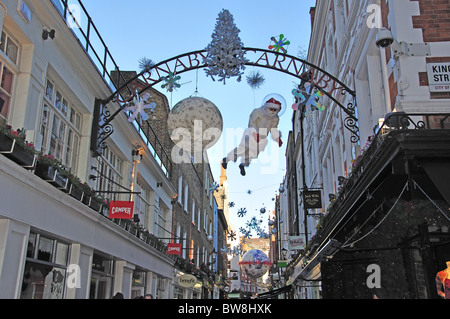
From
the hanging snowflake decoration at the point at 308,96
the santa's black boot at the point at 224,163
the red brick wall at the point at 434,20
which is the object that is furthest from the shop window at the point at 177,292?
the red brick wall at the point at 434,20

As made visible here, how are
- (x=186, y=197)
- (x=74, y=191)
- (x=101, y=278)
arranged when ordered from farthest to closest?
1. (x=186, y=197)
2. (x=101, y=278)
3. (x=74, y=191)

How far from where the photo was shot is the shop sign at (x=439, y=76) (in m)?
6.87

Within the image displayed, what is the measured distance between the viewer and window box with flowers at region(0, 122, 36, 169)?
6301mm

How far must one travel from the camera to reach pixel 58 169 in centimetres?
839

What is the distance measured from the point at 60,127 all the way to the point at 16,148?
127 inches

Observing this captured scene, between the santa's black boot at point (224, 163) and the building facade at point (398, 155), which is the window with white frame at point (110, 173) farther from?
the building facade at point (398, 155)

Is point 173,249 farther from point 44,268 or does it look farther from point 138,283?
point 44,268

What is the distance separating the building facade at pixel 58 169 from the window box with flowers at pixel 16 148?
0.02 m

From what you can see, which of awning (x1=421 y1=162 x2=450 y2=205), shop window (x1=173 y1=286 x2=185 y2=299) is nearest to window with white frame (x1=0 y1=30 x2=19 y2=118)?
awning (x1=421 y1=162 x2=450 y2=205)

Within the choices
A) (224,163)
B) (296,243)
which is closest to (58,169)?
(224,163)

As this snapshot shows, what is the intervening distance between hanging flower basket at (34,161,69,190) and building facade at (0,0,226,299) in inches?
0.8

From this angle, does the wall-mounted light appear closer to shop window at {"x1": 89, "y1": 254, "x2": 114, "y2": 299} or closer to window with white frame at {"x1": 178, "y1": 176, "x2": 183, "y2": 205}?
shop window at {"x1": 89, "y1": 254, "x2": 114, "y2": 299}
